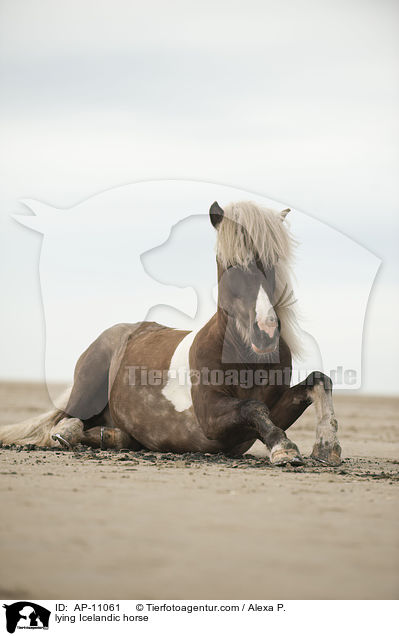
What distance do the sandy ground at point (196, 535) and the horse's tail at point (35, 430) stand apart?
103 inches

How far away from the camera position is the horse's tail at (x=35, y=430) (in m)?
7.88

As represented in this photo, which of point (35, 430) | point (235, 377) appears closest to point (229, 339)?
point (235, 377)

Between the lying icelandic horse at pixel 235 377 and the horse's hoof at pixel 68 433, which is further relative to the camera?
the horse's hoof at pixel 68 433

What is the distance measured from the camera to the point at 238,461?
623 cm

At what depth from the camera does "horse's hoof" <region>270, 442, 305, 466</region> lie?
18.6 ft

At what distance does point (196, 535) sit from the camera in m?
3.22

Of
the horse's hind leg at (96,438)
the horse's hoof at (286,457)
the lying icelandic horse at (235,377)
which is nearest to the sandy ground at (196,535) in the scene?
the horse's hoof at (286,457)

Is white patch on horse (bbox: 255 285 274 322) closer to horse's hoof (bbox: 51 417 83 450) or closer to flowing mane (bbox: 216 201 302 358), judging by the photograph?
flowing mane (bbox: 216 201 302 358)

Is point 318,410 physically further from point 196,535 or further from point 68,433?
point 196,535

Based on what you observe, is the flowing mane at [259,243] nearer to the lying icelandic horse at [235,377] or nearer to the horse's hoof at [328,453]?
the lying icelandic horse at [235,377]
